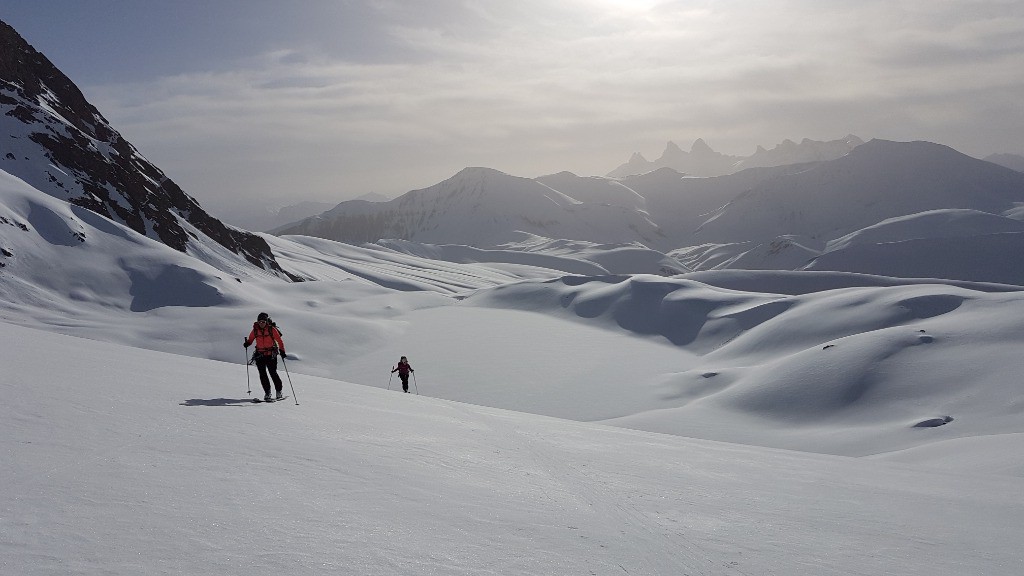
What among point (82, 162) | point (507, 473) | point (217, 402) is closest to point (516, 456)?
point (507, 473)

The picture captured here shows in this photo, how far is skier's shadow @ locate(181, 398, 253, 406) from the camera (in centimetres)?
992

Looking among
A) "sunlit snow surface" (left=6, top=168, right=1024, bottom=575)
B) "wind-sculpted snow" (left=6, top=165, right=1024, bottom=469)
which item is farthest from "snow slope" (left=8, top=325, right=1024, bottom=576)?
"wind-sculpted snow" (left=6, top=165, right=1024, bottom=469)

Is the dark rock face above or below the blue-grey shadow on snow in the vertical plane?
above

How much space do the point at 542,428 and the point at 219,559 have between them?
988 centimetres

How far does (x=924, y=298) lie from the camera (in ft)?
158

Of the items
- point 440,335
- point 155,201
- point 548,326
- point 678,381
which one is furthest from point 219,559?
point 155,201

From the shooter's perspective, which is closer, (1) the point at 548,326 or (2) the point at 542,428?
(2) the point at 542,428

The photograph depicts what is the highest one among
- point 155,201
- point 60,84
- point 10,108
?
→ point 60,84

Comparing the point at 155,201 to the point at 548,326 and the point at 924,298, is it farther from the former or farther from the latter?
the point at 924,298

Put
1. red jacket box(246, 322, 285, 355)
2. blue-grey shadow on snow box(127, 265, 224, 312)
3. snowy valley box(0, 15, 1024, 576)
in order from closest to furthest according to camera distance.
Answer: snowy valley box(0, 15, 1024, 576)
red jacket box(246, 322, 285, 355)
blue-grey shadow on snow box(127, 265, 224, 312)

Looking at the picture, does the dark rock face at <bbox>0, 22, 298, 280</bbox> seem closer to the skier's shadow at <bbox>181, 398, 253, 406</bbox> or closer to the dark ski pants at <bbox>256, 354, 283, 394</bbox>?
the dark ski pants at <bbox>256, 354, 283, 394</bbox>

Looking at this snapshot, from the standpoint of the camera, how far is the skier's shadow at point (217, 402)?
391 inches

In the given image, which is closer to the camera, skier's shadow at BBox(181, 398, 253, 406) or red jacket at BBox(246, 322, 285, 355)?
skier's shadow at BBox(181, 398, 253, 406)

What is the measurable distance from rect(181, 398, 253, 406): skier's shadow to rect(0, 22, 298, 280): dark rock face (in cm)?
8191
